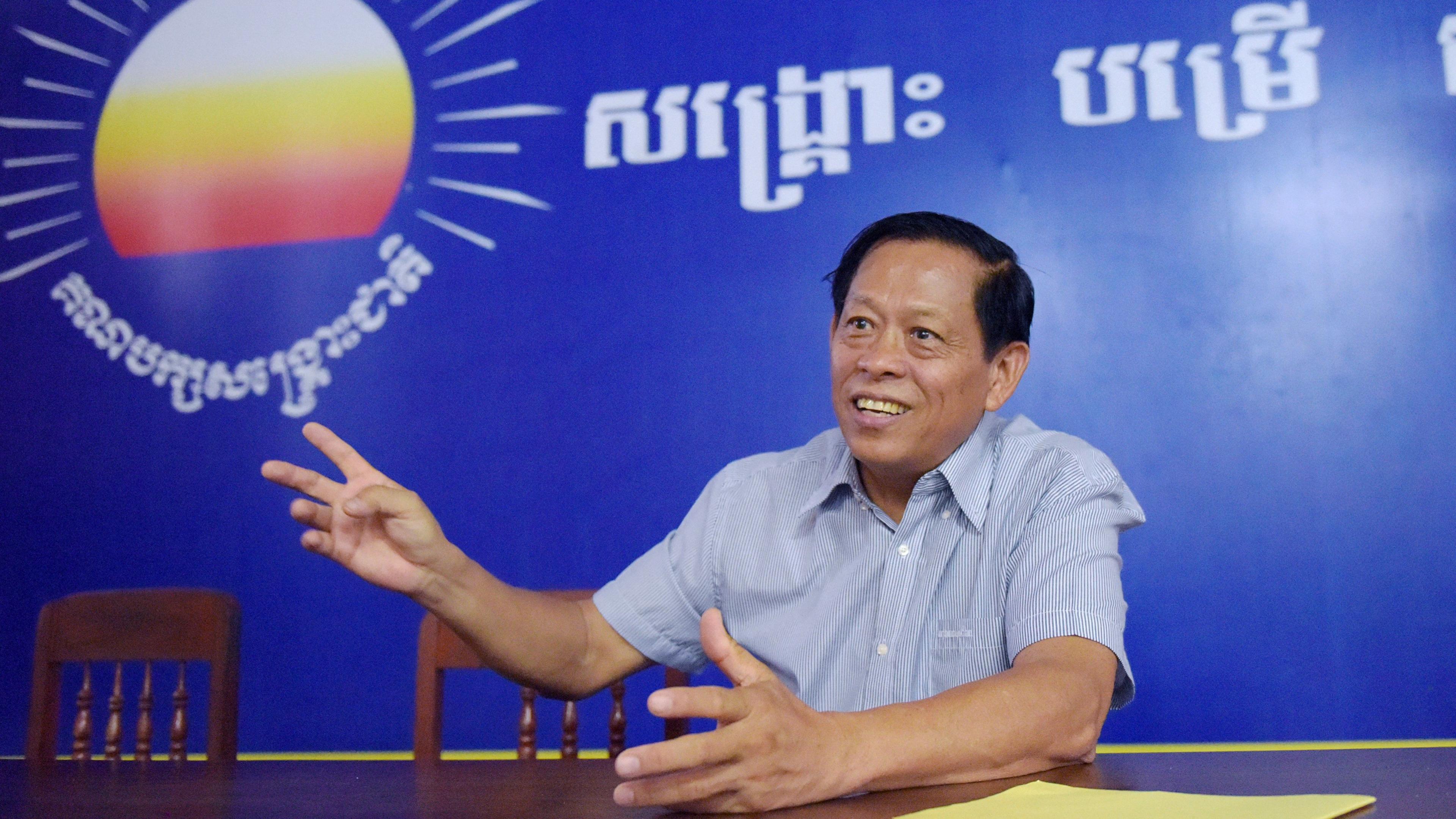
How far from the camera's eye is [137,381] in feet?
10.0

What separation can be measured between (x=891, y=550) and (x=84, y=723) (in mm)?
1141

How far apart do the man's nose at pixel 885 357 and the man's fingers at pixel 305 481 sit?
614 mm

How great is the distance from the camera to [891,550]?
1317 millimetres

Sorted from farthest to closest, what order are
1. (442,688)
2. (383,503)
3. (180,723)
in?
(180,723) < (442,688) < (383,503)

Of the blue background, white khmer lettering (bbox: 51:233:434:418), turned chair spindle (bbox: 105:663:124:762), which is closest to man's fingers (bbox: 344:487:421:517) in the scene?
turned chair spindle (bbox: 105:663:124:762)

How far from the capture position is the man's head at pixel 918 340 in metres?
1.35

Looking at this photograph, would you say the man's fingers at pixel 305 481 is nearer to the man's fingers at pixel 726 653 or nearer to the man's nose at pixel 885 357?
the man's fingers at pixel 726 653

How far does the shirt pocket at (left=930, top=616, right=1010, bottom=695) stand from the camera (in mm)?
1256

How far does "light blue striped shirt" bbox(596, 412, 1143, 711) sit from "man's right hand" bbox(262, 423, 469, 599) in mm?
329

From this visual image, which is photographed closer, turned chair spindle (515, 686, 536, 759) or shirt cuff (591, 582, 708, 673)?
shirt cuff (591, 582, 708, 673)

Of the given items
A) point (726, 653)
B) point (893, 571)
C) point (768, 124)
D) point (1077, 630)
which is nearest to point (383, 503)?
point (726, 653)

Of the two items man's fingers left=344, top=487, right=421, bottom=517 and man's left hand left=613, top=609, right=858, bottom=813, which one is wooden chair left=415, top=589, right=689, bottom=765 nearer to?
man's fingers left=344, top=487, right=421, bottom=517

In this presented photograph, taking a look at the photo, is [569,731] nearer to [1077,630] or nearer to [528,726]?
[528,726]

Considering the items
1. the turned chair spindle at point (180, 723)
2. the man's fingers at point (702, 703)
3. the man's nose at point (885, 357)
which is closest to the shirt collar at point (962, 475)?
the man's nose at point (885, 357)
